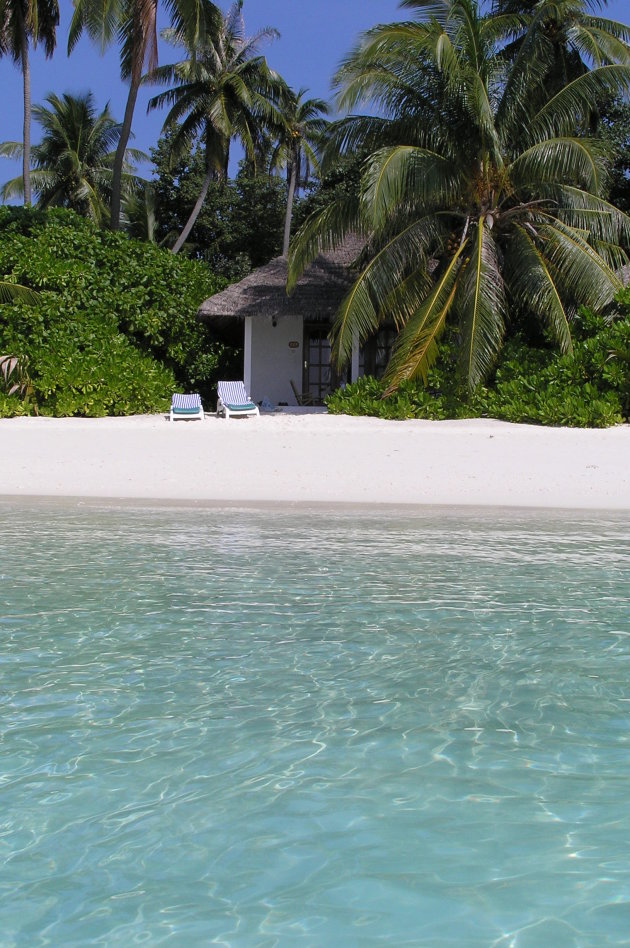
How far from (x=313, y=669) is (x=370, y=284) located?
11481 millimetres

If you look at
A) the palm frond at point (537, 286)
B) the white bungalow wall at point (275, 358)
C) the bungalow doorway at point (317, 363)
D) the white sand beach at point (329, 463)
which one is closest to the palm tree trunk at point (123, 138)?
the white bungalow wall at point (275, 358)

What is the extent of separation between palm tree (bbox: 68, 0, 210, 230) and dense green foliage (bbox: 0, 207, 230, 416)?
8.91 feet

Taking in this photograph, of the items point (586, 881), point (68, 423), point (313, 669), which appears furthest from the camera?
point (68, 423)

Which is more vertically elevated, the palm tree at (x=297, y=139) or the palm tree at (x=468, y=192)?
the palm tree at (x=297, y=139)

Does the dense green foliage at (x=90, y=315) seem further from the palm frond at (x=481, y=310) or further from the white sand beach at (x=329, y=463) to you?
the palm frond at (x=481, y=310)

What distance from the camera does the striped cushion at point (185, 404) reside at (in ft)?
55.6

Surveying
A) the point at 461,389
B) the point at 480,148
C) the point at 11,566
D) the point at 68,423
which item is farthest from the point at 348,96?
the point at 11,566

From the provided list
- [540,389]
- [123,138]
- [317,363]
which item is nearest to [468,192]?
[540,389]

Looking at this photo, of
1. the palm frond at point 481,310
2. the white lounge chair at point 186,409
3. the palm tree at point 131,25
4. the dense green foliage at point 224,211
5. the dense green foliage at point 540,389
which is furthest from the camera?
the dense green foliage at point 224,211

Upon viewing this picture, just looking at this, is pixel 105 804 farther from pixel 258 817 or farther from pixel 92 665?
pixel 92 665

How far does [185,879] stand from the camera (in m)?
2.76

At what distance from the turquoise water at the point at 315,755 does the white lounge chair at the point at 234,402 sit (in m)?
10.0

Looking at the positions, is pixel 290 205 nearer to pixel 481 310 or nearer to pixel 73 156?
pixel 73 156

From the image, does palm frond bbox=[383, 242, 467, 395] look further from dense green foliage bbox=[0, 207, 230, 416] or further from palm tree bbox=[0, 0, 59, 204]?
palm tree bbox=[0, 0, 59, 204]
